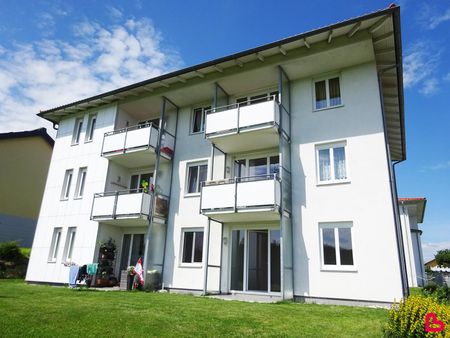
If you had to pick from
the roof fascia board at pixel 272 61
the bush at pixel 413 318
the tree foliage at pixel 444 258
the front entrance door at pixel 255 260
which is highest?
the roof fascia board at pixel 272 61

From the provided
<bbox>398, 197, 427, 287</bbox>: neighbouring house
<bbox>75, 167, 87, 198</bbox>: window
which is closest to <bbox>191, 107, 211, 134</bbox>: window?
<bbox>75, 167, 87, 198</bbox>: window

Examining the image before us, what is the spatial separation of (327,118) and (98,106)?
13229 mm

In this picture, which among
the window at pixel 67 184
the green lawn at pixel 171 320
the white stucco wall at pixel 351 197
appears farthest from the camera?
the window at pixel 67 184

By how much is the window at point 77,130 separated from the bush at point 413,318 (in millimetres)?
19051

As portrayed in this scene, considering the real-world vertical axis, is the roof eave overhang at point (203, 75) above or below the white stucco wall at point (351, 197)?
above

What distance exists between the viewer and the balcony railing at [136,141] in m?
16.5

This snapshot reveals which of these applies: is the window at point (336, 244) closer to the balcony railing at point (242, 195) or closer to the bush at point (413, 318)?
the balcony railing at point (242, 195)

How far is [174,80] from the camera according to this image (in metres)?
16.6

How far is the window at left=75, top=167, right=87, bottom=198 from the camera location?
1855 cm

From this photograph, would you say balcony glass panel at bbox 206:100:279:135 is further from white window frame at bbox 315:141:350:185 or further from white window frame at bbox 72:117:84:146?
white window frame at bbox 72:117:84:146

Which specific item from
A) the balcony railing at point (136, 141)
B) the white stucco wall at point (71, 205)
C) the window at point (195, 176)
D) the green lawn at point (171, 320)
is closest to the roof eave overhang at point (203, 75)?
the white stucco wall at point (71, 205)

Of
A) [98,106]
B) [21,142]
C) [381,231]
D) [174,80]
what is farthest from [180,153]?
[21,142]

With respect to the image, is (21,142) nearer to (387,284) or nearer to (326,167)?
(326,167)

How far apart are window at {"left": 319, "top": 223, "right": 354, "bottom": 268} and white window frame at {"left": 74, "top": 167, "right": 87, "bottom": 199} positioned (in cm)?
1301
